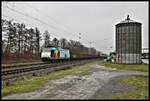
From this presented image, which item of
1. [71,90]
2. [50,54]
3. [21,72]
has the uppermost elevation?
[50,54]

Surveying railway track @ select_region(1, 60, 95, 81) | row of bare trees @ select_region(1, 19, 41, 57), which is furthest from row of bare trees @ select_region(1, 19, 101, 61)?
railway track @ select_region(1, 60, 95, 81)

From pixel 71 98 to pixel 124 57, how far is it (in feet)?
80.3

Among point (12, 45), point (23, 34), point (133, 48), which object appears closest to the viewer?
point (133, 48)

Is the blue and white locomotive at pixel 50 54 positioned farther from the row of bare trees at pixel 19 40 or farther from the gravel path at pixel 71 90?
the gravel path at pixel 71 90

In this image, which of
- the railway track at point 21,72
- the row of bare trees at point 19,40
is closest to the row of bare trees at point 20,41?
the row of bare trees at point 19,40

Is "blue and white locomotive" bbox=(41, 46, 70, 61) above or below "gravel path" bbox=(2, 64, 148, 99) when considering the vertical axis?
above

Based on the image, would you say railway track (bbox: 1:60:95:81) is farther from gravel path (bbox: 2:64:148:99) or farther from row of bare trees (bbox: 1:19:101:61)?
row of bare trees (bbox: 1:19:101:61)

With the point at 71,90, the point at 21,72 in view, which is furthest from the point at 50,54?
the point at 71,90

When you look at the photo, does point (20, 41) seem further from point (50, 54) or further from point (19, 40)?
point (50, 54)

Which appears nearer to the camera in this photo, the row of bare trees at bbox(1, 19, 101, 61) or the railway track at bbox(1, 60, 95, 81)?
the railway track at bbox(1, 60, 95, 81)

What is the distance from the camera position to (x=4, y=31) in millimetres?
42000

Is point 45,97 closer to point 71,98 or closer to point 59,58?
point 71,98

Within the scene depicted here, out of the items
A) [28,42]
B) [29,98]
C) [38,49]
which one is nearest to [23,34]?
[28,42]

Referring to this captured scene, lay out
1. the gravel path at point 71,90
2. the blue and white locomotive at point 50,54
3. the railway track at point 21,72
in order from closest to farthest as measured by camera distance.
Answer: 1. the gravel path at point 71,90
2. the railway track at point 21,72
3. the blue and white locomotive at point 50,54
